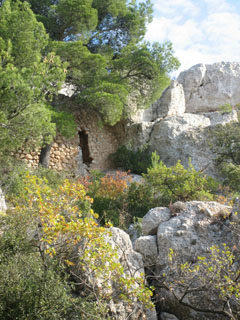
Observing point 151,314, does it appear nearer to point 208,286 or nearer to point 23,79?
point 208,286

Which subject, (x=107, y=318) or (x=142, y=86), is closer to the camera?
(x=107, y=318)

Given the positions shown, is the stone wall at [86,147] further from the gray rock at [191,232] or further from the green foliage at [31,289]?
the green foliage at [31,289]

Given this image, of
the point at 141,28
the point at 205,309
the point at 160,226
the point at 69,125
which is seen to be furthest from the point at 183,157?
the point at 205,309

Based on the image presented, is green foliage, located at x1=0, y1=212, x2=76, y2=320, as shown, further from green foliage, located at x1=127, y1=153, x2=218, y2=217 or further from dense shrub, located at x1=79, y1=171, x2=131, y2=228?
green foliage, located at x1=127, y1=153, x2=218, y2=217

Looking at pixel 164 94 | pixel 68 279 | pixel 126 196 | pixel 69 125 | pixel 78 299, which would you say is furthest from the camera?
pixel 164 94

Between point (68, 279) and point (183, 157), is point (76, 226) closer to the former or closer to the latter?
point (68, 279)

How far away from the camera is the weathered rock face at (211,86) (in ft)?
61.9

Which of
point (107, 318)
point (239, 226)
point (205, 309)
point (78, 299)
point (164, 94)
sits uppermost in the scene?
point (164, 94)

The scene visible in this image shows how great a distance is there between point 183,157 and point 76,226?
30.5ft

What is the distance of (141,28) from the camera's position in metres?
14.1

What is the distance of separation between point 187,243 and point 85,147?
9.59 metres

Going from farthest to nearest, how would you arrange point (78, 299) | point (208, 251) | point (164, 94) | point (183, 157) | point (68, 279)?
point (164, 94)
point (183, 157)
point (208, 251)
point (68, 279)
point (78, 299)

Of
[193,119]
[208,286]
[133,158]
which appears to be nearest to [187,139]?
[193,119]

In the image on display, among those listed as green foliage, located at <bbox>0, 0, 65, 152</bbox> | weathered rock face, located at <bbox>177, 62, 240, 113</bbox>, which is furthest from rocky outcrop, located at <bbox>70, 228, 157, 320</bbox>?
weathered rock face, located at <bbox>177, 62, 240, 113</bbox>
